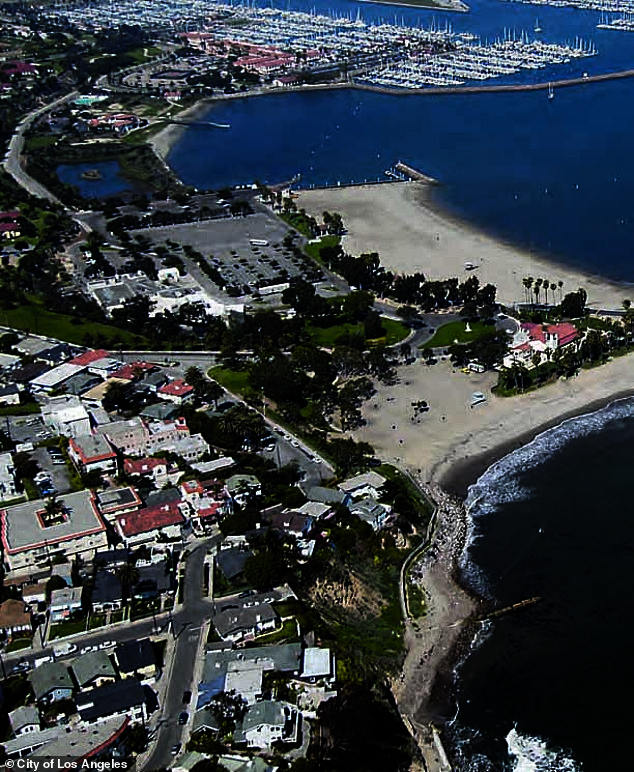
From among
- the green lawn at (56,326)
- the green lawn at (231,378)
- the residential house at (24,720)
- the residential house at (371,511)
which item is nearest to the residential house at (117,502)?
the residential house at (371,511)

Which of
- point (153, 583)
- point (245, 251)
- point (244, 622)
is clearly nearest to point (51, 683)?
point (153, 583)

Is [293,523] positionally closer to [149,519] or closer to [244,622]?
[149,519]

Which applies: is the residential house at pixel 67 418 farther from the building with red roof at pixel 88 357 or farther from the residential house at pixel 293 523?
the residential house at pixel 293 523

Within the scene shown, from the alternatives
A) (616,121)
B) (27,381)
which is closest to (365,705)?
(27,381)

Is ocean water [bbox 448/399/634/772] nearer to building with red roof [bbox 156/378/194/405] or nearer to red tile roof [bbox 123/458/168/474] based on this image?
red tile roof [bbox 123/458/168/474]

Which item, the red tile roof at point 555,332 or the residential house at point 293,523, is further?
the red tile roof at point 555,332

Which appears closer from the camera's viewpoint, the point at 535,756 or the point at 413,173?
the point at 535,756

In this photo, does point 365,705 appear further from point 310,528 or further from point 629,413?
point 629,413
